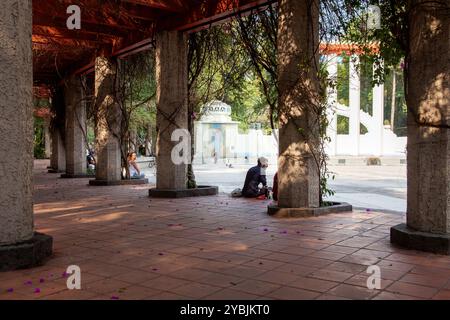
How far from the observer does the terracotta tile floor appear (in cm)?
337

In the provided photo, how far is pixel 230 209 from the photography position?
7.61 metres

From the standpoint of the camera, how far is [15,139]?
4.04m

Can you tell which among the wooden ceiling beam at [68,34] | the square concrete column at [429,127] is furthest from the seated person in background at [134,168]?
the square concrete column at [429,127]

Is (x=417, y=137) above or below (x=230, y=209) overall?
above

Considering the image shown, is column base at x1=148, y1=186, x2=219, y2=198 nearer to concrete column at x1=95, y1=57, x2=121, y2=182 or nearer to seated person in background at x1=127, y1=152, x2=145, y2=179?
concrete column at x1=95, y1=57, x2=121, y2=182

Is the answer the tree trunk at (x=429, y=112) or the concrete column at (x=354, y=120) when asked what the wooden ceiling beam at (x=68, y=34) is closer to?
the tree trunk at (x=429, y=112)

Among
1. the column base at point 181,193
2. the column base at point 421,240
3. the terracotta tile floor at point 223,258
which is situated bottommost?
the terracotta tile floor at point 223,258

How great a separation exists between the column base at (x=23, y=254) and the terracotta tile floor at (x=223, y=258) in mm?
121

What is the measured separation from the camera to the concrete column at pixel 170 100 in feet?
30.7

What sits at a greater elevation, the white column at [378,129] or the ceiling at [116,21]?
the ceiling at [116,21]

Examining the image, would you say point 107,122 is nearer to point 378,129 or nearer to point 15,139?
point 15,139
